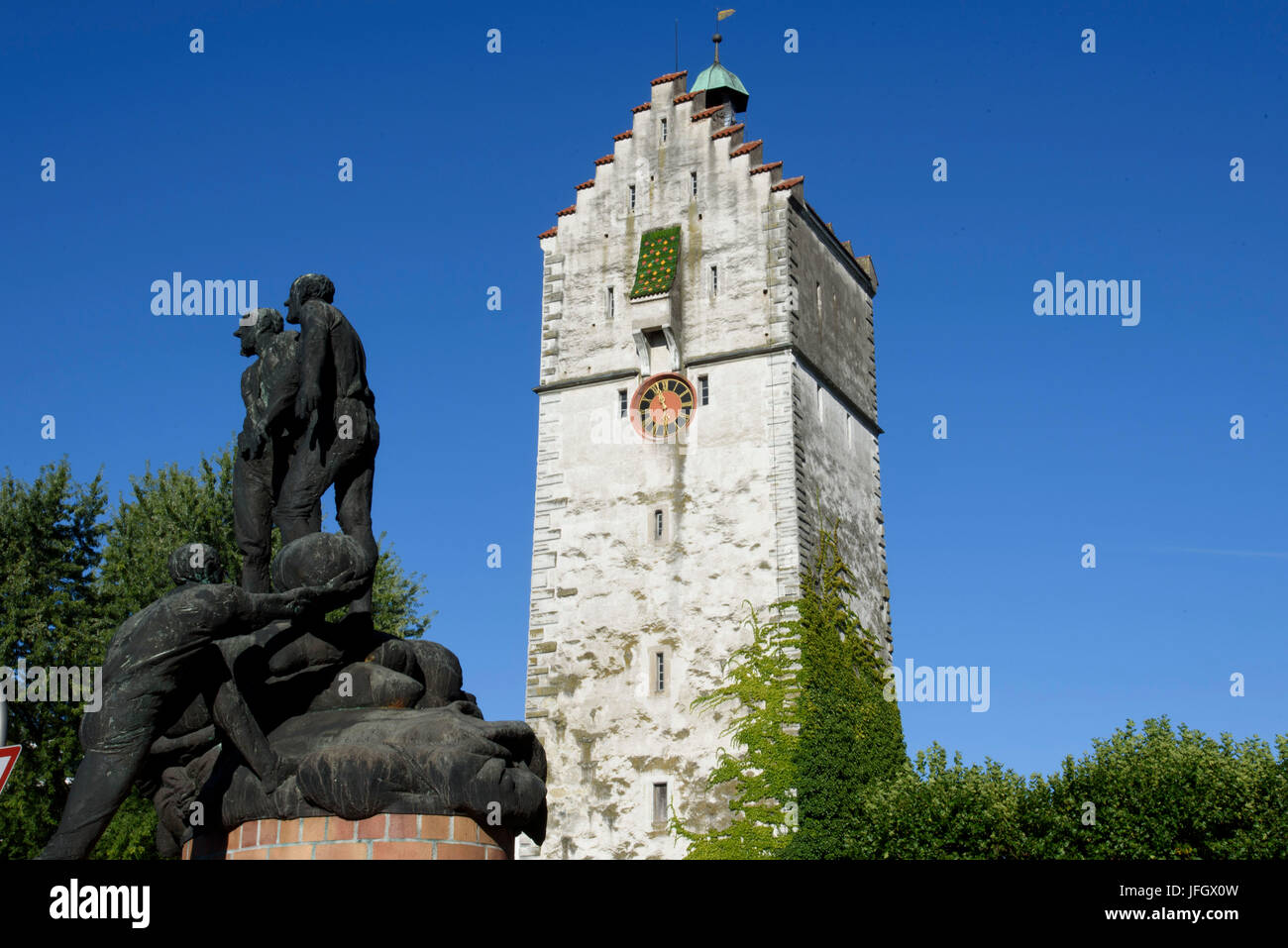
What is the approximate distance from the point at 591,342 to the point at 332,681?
1254 inches

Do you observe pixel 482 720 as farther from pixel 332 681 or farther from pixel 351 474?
pixel 351 474

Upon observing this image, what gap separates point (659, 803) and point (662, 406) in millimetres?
9718

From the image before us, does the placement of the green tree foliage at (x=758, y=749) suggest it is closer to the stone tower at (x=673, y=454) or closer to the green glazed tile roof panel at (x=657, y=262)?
the stone tower at (x=673, y=454)

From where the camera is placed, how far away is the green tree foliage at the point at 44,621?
106 feet

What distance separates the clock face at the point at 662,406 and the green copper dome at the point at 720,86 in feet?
54.2

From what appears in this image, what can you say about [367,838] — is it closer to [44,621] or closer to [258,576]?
[258,576]

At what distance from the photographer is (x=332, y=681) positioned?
1045cm

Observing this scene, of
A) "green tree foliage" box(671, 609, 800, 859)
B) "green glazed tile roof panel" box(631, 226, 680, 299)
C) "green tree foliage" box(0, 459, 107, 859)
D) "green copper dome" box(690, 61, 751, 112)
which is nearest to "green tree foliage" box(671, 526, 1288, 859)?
"green tree foliage" box(671, 609, 800, 859)

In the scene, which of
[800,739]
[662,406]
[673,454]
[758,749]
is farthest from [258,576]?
[662,406]

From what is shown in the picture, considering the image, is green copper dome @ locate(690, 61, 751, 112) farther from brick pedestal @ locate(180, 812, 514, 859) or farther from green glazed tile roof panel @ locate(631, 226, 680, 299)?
brick pedestal @ locate(180, 812, 514, 859)

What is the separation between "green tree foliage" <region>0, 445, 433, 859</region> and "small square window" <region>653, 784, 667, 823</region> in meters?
7.39

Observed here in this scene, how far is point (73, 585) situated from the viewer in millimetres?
36938

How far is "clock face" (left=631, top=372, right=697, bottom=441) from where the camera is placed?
131 feet
